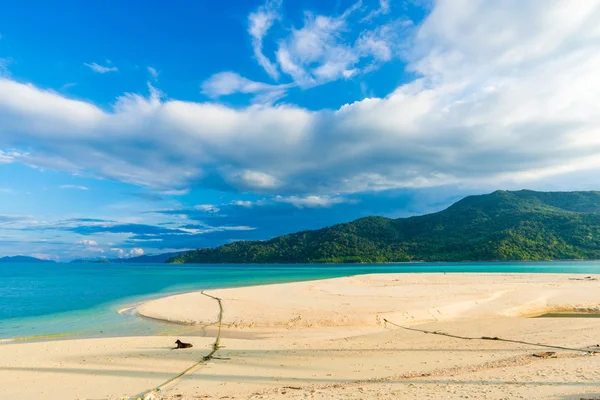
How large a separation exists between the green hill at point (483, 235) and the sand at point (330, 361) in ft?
430

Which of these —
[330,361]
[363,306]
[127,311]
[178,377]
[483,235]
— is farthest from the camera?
[483,235]

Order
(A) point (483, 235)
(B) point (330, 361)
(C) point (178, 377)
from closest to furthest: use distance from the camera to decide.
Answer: (C) point (178, 377)
(B) point (330, 361)
(A) point (483, 235)

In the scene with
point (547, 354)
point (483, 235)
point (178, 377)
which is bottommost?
point (547, 354)

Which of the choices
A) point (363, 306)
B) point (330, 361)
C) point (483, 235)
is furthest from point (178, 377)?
point (483, 235)

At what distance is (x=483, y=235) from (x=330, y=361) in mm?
158914

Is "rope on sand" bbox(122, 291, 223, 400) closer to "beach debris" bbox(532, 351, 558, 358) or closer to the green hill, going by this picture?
"beach debris" bbox(532, 351, 558, 358)

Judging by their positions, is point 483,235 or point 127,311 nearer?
point 127,311

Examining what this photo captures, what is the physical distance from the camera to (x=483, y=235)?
495 feet

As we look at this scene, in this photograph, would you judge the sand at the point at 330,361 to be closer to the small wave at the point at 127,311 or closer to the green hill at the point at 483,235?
the small wave at the point at 127,311

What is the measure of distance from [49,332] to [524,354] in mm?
23602

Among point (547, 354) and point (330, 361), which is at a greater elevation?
point (330, 361)

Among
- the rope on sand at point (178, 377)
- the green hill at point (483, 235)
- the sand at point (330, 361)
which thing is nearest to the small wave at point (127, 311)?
the sand at point (330, 361)

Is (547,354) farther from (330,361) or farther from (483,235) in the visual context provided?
(483,235)

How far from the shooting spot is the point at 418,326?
1953cm
